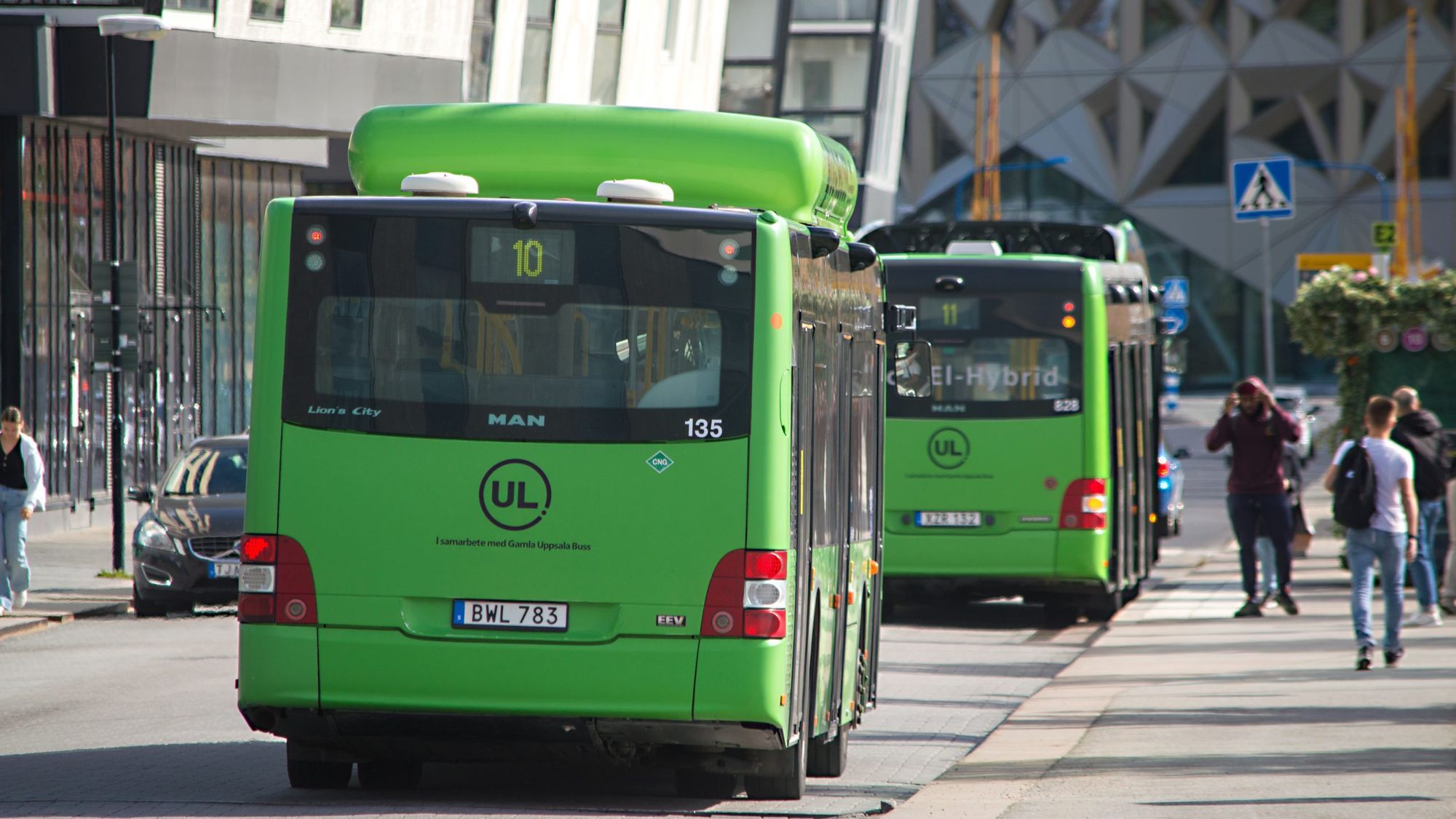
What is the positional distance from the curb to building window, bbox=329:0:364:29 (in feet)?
39.6

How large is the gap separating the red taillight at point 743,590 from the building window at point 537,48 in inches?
1089

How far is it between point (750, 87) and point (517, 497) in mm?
41870

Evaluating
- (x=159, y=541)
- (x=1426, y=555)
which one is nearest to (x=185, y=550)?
(x=159, y=541)

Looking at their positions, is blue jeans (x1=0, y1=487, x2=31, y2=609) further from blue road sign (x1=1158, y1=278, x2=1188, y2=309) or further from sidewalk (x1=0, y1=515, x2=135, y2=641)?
blue road sign (x1=1158, y1=278, x2=1188, y2=309)

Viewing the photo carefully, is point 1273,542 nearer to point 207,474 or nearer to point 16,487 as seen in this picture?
point 207,474

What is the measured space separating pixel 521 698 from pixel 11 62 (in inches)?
734

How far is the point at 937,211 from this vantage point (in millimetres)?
80750

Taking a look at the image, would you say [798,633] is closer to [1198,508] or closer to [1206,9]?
[1198,508]

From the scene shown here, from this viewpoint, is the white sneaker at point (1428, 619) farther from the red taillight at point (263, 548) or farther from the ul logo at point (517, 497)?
the red taillight at point (263, 548)

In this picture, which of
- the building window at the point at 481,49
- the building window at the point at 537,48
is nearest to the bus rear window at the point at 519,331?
the building window at the point at 481,49

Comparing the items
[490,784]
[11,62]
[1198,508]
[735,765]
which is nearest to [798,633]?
[735,765]

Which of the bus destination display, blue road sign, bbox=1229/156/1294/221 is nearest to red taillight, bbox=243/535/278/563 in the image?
the bus destination display

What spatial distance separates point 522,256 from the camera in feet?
26.6

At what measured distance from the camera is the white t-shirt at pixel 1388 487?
13.9 m
